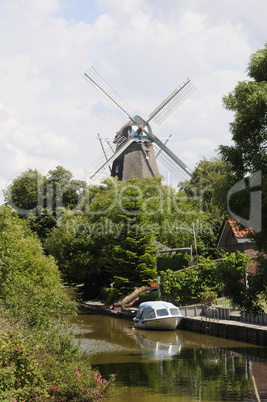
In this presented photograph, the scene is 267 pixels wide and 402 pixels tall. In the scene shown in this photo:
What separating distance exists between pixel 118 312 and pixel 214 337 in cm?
1449

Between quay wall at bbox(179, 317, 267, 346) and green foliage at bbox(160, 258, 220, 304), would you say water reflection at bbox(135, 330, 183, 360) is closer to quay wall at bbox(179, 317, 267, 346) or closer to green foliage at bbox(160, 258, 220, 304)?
quay wall at bbox(179, 317, 267, 346)

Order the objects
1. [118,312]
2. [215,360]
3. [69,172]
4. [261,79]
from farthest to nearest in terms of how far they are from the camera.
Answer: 1. [69,172]
2. [118,312]
3. [215,360]
4. [261,79]

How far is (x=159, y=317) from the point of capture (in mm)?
33625

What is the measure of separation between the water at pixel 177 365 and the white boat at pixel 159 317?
475 millimetres

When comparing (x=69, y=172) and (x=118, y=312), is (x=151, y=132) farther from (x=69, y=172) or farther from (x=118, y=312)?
(x=118, y=312)

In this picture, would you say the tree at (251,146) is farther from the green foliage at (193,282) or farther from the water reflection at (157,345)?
the green foliage at (193,282)

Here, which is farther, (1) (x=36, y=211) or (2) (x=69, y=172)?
(2) (x=69, y=172)

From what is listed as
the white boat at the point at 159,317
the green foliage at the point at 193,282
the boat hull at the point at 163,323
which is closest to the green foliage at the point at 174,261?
the green foliage at the point at 193,282

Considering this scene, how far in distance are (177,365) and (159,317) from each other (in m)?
11.3

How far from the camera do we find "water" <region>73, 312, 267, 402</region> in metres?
17.2

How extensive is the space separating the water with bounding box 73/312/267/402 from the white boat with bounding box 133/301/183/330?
0.47 meters

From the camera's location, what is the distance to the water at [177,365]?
1716 cm

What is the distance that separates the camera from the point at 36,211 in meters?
81.2

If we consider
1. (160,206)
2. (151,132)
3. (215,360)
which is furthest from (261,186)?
(151,132)
